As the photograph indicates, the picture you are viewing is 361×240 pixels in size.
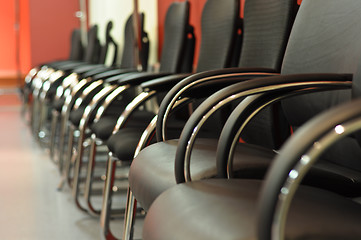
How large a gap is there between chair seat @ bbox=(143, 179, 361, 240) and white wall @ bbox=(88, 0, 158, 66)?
3.51 metres

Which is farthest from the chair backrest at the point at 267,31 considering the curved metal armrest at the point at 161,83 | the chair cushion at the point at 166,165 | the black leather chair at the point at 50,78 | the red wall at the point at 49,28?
the red wall at the point at 49,28

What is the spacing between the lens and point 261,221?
72cm

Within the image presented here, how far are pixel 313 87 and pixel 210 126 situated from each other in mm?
901

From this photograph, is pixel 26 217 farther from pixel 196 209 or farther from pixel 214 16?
pixel 196 209

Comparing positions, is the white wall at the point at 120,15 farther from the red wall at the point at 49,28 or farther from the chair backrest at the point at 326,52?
the chair backrest at the point at 326,52

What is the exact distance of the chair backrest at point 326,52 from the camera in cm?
136

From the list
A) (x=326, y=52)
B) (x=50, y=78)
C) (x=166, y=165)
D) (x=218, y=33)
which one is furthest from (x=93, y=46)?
(x=166, y=165)

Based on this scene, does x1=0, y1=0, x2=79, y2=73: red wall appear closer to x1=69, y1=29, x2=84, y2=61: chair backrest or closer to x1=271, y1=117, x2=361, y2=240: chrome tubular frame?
x1=69, y1=29, x2=84, y2=61: chair backrest

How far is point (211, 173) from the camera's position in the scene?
1.22 m

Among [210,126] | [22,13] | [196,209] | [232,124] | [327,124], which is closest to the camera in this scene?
[327,124]

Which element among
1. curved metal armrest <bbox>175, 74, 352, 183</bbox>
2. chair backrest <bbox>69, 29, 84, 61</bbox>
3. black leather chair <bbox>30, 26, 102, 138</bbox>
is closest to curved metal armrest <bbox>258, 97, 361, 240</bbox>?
curved metal armrest <bbox>175, 74, 352, 183</bbox>

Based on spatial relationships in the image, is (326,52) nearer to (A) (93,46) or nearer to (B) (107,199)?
(B) (107,199)

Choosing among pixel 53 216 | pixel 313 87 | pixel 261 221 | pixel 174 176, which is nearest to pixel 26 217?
pixel 53 216

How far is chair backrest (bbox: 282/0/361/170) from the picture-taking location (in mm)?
1360
